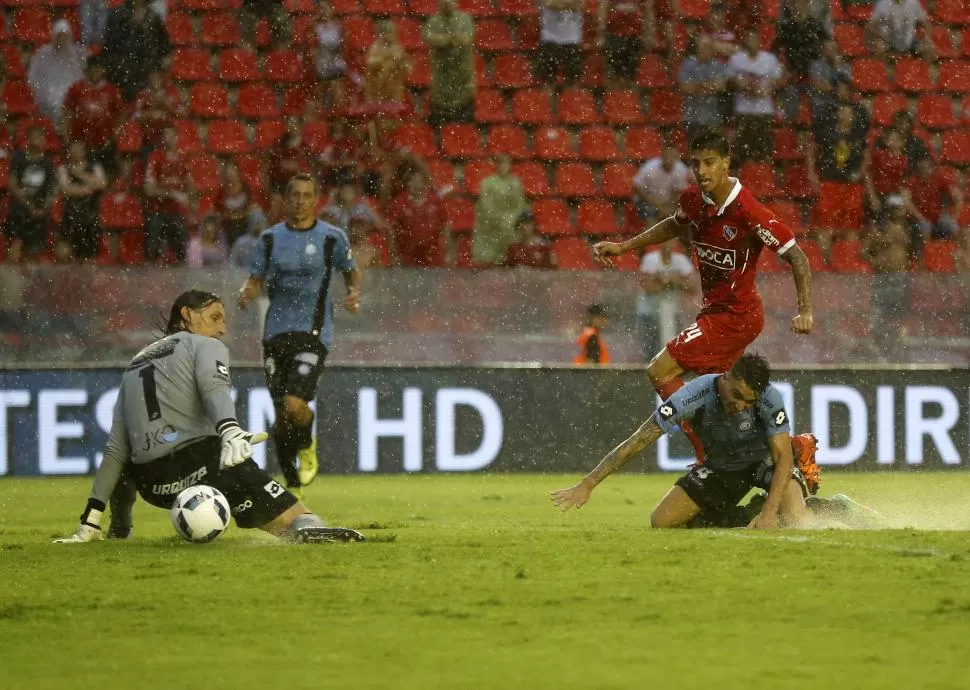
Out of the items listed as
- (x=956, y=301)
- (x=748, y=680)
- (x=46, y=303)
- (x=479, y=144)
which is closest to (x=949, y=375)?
(x=956, y=301)

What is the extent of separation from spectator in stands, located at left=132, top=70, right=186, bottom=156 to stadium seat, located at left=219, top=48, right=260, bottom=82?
808mm

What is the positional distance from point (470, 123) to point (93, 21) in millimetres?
3705

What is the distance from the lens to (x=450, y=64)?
16.1 meters

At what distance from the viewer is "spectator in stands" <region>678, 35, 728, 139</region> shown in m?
16.1

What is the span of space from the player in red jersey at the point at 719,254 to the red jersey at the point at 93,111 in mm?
7581

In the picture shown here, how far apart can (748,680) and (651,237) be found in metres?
4.61

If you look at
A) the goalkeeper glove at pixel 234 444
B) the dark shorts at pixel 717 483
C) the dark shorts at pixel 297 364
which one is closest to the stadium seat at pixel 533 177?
the dark shorts at pixel 297 364

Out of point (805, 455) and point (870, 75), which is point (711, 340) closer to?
point (805, 455)

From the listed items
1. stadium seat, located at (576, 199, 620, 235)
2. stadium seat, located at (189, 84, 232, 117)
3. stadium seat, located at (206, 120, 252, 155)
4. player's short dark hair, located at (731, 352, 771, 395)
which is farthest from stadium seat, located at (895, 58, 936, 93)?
player's short dark hair, located at (731, 352, 771, 395)

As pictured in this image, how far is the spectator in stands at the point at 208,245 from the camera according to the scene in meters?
13.8

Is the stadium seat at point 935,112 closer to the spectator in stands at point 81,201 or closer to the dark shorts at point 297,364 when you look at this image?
the spectator in stands at point 81,201

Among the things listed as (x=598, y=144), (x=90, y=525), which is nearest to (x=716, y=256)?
(x=90, y=525)

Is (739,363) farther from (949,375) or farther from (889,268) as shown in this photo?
(889,268)

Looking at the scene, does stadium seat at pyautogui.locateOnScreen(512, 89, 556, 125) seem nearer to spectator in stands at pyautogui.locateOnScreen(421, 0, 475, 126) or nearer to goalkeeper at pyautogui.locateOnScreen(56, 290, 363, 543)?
spectator in stands at pyautogui.locateOnScreen(421, 0, 475, 126)
